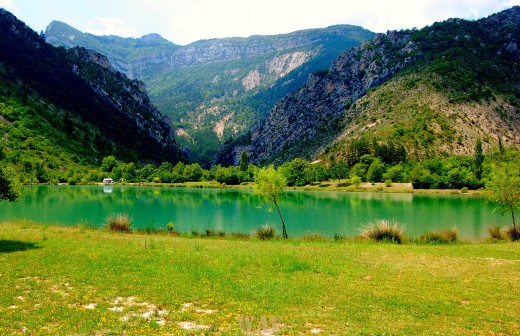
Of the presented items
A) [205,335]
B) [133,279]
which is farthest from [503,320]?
[133,279]

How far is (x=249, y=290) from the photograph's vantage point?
1397 cm

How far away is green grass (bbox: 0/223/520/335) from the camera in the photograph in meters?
10.6

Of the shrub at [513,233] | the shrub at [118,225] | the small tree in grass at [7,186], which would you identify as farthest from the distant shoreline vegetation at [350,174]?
the small tree in grass at [7,186]

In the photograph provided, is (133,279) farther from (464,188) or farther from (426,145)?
(426,145)

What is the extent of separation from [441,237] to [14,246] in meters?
29.7

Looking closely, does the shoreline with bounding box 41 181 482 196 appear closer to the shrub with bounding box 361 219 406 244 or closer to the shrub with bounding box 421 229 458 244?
the shrub with bounding box 421 229 458 244

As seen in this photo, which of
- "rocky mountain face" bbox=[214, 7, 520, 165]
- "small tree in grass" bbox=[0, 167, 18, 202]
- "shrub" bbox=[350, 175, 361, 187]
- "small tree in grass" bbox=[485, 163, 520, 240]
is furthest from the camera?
"rocky mountain face" bbox=[214, 7, 520, 165]

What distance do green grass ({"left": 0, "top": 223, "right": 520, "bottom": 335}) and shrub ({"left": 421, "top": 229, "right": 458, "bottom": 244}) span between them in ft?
22.5

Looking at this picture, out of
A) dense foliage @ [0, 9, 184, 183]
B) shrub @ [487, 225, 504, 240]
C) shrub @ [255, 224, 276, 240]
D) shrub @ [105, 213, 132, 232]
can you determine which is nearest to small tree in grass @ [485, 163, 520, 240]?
shrub @ [487, 225, 504, 240]

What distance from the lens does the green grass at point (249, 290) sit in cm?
1055

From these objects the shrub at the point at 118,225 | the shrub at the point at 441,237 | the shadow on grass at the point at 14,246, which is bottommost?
the shrub at the point at 441,237

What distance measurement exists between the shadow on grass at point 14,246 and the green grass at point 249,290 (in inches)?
4.3

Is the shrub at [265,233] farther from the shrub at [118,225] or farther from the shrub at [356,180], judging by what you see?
the shrub at [356,180]

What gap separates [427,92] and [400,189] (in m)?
64.6
